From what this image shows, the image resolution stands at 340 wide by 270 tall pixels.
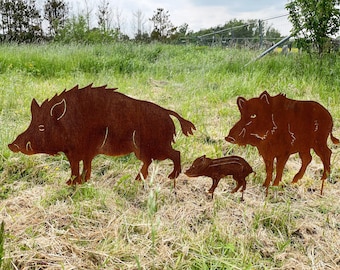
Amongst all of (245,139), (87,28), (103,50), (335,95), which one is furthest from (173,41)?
(245,139)

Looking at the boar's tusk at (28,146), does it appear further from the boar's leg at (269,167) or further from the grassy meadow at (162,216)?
the boar's leg at (269,167)

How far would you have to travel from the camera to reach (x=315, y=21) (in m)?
4.89

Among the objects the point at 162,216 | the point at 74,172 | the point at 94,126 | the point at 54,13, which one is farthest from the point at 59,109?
the point at 54,13

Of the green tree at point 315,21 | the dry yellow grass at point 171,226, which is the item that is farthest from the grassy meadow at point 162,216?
the green tree at point 315,21

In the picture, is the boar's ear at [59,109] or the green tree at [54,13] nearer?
the boar's ear at [59,109]

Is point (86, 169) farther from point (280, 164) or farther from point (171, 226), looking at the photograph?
point (280, 164)

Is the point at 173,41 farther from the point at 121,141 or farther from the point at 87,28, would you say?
the point at 121,141

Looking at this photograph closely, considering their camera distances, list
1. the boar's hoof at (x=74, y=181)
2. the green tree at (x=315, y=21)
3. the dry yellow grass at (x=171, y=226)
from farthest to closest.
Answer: the green tree at (x=315, y=21) < the boar's hoof at (x=74, y=181) < the dry yellow grass at (x=171, y=226)

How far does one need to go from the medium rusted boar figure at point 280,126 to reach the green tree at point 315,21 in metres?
3.83

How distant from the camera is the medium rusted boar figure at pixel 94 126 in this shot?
1.61 metres

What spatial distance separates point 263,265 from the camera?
1312mm

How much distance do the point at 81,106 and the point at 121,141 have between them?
26 centimetres

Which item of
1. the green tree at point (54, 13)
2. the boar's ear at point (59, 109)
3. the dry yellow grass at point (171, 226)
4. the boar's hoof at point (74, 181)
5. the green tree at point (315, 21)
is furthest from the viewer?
the green tree at point (54, 13)

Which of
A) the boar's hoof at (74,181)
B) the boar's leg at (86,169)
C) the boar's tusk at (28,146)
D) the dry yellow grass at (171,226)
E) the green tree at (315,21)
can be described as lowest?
the dry yellow grass at (171,226)
